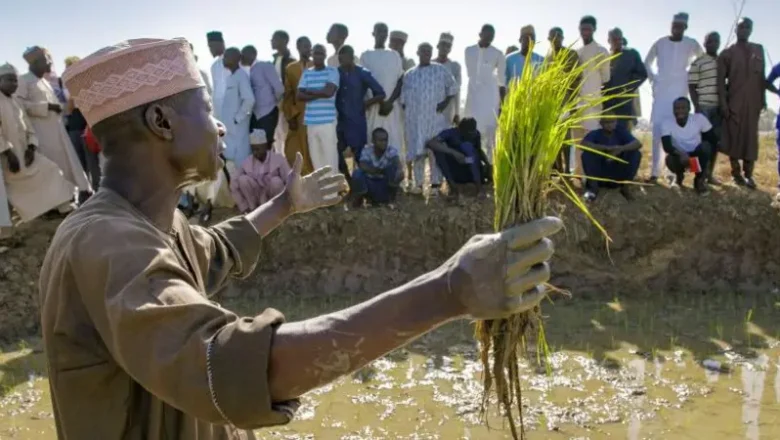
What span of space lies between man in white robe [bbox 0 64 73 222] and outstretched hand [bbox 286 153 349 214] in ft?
18.5

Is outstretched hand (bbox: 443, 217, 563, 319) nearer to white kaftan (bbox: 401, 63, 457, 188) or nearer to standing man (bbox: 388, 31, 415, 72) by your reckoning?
white kaftan (bbox: 401, 63, 457, 188)

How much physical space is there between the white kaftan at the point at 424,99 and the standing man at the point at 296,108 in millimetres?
1139

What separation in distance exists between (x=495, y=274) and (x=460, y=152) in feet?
21.2

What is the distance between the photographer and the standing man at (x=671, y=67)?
783 centimetres

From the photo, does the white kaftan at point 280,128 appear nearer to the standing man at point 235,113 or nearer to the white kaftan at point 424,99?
the standing man at point 235,113

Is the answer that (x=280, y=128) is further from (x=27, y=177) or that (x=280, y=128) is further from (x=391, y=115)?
(x=27, y=177)

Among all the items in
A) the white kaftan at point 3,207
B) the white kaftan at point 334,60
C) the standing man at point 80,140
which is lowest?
the white kaftan at point 3,207

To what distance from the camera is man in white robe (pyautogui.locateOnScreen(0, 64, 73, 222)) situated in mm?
6904

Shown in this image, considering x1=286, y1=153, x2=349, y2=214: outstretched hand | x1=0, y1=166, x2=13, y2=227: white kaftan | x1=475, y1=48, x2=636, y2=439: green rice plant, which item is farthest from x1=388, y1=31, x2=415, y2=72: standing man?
x1=475, y1=48, x2=636, y2=439: green rice plant

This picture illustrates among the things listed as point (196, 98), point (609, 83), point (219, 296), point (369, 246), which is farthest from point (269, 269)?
point (196, 98)

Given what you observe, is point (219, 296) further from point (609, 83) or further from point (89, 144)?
point (609, 83)

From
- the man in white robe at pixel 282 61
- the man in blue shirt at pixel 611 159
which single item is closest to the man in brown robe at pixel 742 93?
the man in blue shirt at pixel 611 159

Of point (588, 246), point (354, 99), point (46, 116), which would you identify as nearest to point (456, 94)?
point (354, 99)

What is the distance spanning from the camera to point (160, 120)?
1454 mm
